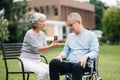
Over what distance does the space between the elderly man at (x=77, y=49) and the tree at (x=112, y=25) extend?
47433 millimetres

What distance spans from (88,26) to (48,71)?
6827 cm

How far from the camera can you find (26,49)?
7.15 metres

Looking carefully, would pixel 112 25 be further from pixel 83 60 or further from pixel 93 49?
pixel 83 60

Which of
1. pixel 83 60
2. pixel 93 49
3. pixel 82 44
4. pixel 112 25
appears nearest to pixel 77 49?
pixel 82 44

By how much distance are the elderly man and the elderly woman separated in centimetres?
38

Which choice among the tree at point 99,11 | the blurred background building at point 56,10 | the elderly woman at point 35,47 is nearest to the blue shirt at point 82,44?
the elderly woman at point 35,47

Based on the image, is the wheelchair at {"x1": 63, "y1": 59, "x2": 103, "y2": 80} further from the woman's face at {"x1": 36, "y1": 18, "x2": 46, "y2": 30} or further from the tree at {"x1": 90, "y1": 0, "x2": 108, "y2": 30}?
the tree at {"x1": 90, "y1": 0, "x2": 108, "y2": 30}

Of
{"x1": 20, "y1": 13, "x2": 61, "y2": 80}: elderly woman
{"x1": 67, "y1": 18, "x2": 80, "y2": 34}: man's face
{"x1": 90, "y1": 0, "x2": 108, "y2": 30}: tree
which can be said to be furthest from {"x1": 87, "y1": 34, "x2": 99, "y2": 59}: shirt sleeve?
{"x1": 90, "y1": 0, "x2": 108, "y2": 30}: tree

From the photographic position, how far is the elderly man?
6.51 metres

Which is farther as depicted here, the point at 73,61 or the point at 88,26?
the point at 88,26

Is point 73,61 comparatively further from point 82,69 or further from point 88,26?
point 88,26

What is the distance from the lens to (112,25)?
55812 millimetres

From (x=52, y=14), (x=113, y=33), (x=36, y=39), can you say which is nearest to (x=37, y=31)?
(x=36, y=39)

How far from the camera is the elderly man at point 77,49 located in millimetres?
6507
